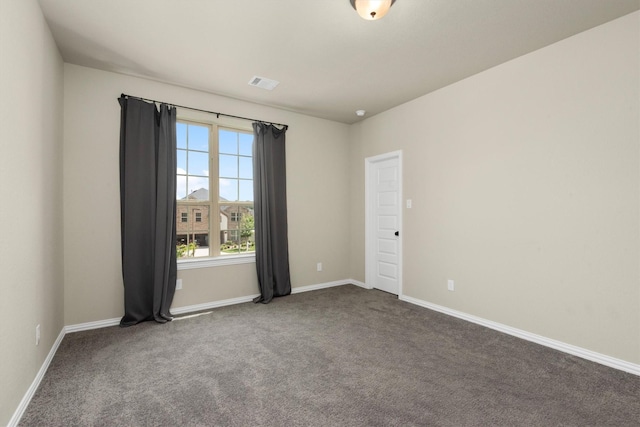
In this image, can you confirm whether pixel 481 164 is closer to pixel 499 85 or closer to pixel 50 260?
pixel 499 85

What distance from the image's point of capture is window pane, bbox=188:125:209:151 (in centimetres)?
392

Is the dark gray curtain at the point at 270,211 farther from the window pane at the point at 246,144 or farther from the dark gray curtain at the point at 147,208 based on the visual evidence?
the dark gray curtain at the point at 147,208

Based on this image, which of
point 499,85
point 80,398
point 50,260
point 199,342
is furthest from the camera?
point 499,85

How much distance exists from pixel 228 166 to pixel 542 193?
359 centimetres

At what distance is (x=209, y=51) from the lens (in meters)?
2.93

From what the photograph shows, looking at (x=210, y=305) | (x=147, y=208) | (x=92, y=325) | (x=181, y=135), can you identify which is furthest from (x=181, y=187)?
(x=92, y=325)

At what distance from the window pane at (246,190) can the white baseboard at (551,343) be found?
2798mm

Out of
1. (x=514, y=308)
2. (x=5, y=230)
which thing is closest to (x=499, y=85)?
(x=514, y=308)

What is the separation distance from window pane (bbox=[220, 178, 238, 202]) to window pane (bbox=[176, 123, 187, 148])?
0.63m

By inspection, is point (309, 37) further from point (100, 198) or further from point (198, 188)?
point (100, 198)

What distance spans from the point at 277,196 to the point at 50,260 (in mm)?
2543

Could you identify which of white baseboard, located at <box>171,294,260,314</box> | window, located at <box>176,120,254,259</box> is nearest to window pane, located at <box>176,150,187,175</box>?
window, located at <box>176,120,254,259</box>

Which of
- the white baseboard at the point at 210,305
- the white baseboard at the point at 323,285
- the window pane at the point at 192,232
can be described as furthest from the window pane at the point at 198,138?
the white baseboard at the point at 323,285

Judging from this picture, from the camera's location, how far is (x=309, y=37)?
2703 mm
